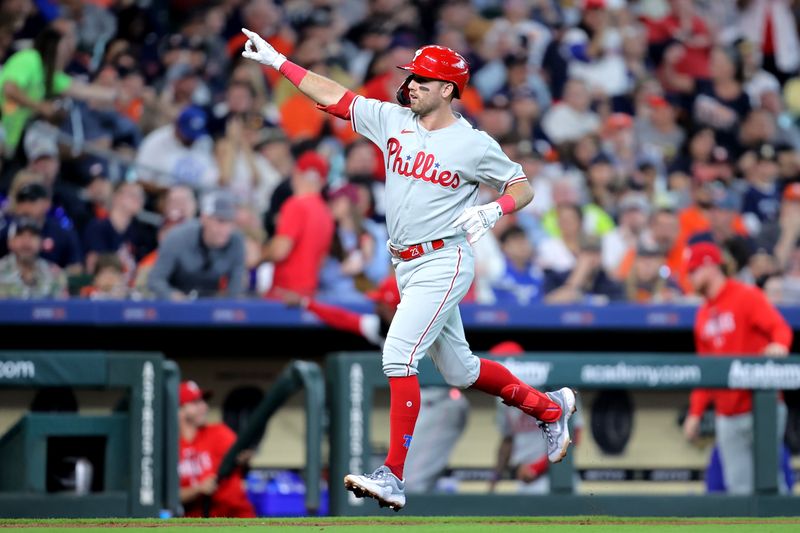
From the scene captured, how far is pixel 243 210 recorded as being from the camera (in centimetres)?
1025

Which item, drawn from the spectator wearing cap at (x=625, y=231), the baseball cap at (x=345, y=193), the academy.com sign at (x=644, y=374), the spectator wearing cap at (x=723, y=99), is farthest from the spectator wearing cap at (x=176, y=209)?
the spectator wearing cap at (x=723, y=99)

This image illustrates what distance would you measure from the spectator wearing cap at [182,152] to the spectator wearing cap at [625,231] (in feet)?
9.80

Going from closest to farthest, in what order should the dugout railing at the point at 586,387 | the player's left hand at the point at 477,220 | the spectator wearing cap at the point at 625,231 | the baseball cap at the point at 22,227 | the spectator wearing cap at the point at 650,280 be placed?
the player's left hand at the point at 477,220
the dugout railing at the point at 586,387
the baseball cap at the point at 22,227
the spectator wearing cap at the point at 650,280
the spectator wearing cap at the point at 625,231

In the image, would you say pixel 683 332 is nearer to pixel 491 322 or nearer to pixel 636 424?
pixel 636 424

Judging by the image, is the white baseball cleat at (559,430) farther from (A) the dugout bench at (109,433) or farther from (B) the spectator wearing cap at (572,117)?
(B) the spectator wearing cap at (572,117)

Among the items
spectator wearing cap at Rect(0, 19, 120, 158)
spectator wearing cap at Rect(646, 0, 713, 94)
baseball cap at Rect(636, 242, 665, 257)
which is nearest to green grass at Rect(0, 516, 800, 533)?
baseball cap at Rect(636, 242, 665, 257)

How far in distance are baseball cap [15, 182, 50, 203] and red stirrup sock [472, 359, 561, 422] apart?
4.46 m

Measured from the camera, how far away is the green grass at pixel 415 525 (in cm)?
540

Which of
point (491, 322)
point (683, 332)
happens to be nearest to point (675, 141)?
point (683, 332)

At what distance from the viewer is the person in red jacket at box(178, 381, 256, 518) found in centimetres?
853

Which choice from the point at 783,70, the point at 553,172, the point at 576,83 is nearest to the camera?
the point at 553,172

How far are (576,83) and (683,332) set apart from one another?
10.6 feet

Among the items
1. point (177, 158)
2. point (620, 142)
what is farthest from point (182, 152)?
point (620, 142)

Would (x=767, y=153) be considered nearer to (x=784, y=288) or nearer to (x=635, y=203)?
(x=635, y=203)
